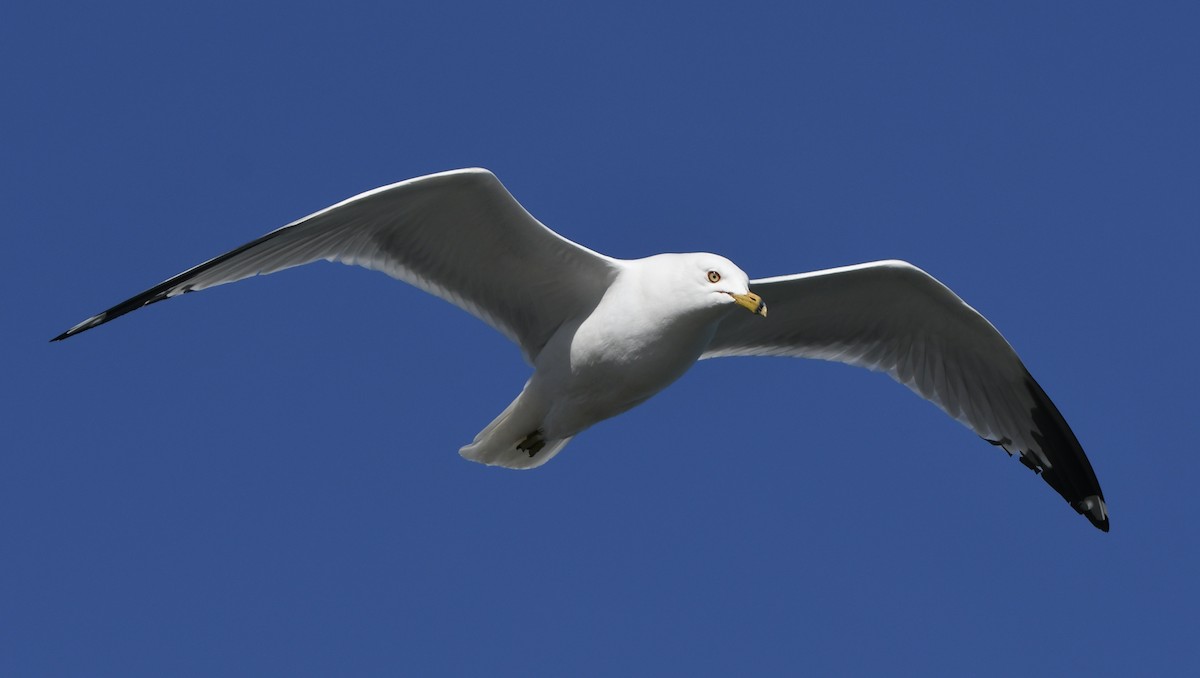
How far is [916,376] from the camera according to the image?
12.7 metres

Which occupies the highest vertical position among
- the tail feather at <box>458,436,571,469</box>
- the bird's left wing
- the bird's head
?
the bird's left wing

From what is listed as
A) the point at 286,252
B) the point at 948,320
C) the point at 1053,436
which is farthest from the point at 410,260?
the point at 1053,436

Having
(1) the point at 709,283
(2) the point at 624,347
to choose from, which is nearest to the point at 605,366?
(2) the point at 624,347

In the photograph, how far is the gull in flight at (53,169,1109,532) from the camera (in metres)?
10.6

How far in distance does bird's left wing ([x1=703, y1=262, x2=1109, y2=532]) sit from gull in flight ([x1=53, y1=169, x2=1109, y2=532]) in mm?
12

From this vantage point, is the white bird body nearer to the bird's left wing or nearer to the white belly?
the white belly

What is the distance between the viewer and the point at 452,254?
1134cm

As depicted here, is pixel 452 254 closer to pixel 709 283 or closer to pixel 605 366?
pixel 605 366

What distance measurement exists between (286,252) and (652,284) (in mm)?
2462

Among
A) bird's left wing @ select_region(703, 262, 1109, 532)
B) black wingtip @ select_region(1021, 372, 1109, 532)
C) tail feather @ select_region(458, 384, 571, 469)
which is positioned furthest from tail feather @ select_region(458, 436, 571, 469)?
black wingtip @ select_region(1021, 372, 1109, 532)

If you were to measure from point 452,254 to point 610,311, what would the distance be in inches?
51.2

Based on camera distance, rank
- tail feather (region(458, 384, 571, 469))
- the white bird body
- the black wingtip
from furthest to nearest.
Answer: the black wingtip, tail feather (region(458, 384, 571, 469)), the white bird body

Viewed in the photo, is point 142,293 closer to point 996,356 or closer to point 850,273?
point 850,273

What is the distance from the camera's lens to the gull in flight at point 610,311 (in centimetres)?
1057
